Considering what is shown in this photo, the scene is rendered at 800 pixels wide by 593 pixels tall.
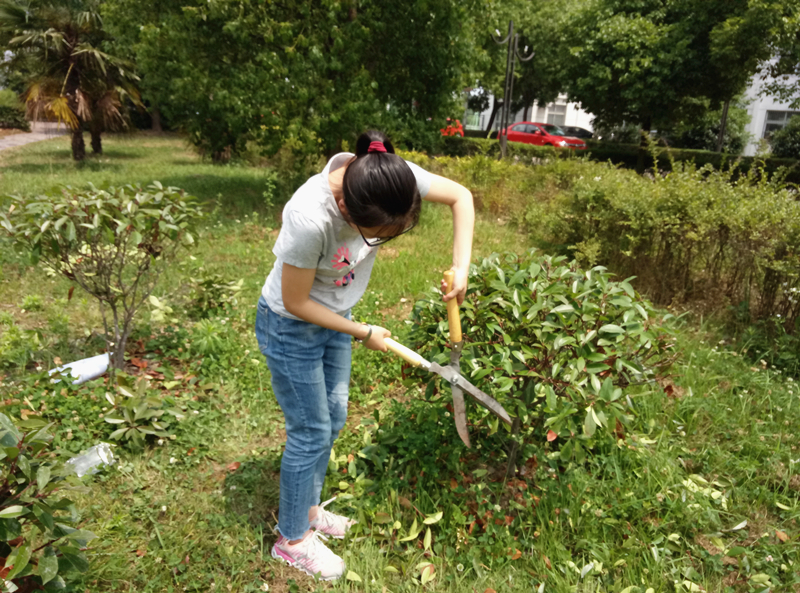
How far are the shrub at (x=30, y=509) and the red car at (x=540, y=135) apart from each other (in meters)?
18.6

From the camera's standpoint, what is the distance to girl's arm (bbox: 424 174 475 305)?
1.91 m

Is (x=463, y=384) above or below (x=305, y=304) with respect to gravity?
below

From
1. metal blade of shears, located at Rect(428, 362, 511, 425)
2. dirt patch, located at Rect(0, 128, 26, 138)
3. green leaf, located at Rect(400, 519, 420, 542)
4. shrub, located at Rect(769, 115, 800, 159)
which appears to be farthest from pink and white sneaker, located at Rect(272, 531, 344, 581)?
dirt patch, located at Rect(0, 128, 26, 138)

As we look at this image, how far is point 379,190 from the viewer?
148 cm

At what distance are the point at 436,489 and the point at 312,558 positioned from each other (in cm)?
61

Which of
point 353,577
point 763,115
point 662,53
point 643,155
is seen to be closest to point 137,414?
point 353,577

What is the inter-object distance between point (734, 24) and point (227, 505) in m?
14.2

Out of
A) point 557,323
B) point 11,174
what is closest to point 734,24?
point 557,323

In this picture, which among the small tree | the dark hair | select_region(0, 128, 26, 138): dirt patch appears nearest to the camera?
the dark hair

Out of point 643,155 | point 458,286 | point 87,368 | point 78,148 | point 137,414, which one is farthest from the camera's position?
point 643,155

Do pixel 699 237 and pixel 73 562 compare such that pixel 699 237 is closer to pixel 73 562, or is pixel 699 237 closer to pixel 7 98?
pixel 73 562

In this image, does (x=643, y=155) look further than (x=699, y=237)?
Yes

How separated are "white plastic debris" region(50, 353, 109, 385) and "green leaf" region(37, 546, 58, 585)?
1688 mm

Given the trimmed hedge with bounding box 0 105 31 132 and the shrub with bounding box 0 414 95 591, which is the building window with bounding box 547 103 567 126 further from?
the shrub with bounding box 0 414 95 591
